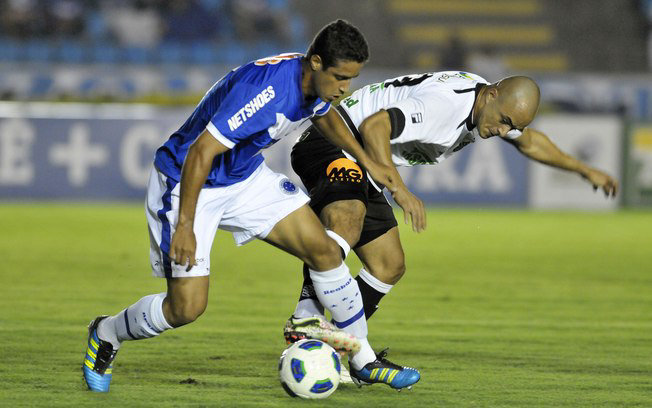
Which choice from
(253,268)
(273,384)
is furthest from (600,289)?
(273,384)

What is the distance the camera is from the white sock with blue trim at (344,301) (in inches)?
191

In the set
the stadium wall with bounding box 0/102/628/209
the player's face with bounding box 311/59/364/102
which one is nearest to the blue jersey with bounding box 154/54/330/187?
Answer: the player's face with bounding box 311/59/364/102

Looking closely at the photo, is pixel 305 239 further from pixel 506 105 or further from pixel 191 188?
pixel 506 105

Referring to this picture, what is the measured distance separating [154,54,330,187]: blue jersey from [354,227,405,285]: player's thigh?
3.04ft

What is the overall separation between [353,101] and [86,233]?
7363 mm

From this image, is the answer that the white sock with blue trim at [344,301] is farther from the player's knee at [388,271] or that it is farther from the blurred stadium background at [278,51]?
the blurred stadium background at [278,51]

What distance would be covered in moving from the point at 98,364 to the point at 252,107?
50.0 inches

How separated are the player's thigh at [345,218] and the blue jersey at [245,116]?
0.57m

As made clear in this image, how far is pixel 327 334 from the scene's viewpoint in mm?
4859

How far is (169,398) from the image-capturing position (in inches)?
181

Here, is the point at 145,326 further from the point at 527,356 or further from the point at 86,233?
the point at 86,233

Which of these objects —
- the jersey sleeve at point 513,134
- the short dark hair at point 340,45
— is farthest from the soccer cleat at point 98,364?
the jersey sleeve at point 513,134

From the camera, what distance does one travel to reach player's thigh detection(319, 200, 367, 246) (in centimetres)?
525

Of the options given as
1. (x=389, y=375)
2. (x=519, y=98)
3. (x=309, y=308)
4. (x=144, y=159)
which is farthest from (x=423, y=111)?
(x=144, y=159)
